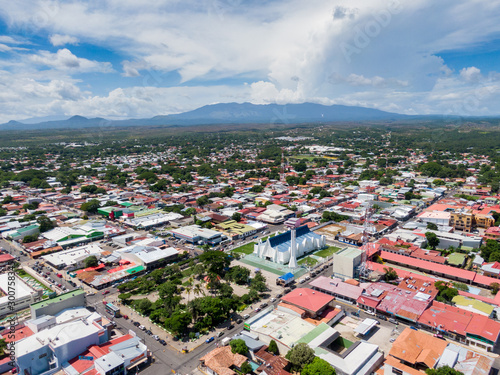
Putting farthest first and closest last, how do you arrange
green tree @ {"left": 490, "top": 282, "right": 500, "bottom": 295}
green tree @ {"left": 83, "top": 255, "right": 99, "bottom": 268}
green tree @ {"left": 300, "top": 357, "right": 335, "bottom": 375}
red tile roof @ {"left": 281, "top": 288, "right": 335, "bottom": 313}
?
green tree @ {"left": 83, "top": 255, "right": 99, "bottom": 268}, green tree @ {"left": 490, "top": 282, "right": 500, "bottom": 295}, red tile roof @ {"left": 281, "top": 288, "right": 335, "bottom": 313}, green tree @ {"left": 300, "top": 357, "right": 335, "bottom": 375}

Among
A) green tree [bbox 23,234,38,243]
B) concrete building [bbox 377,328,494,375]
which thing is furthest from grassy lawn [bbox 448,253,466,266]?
green tree [bbox 23,234,38,243]

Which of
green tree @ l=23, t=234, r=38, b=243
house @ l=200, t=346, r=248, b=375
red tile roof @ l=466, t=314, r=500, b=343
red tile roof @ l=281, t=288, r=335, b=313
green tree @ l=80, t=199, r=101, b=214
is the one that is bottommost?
house @ l=200, t=346, r=248, b=375

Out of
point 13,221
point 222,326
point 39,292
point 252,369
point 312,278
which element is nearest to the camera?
point 252,369

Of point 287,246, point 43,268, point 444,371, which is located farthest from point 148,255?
point 444,371

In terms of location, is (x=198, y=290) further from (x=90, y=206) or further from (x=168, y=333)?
(x=90, y=206)

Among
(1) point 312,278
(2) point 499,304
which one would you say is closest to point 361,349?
(1) point 312,278

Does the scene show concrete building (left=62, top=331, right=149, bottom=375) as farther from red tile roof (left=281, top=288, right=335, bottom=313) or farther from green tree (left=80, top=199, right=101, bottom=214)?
green tree (left=80, top=199, right=101, bottom=214)

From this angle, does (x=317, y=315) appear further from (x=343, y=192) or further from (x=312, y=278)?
(x=343, y=192)
